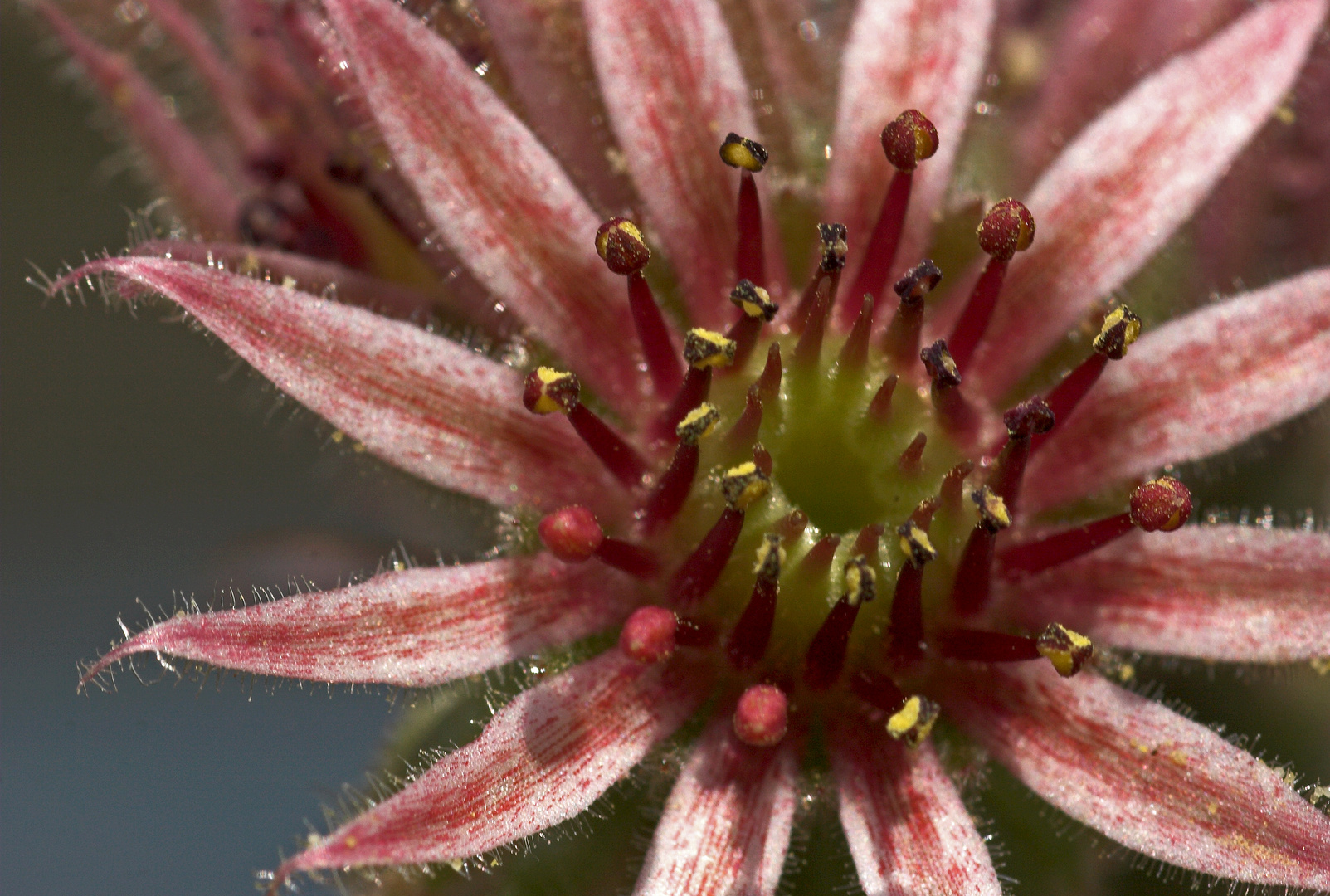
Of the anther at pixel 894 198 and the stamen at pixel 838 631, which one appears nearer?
the stamen at pixel 838 631

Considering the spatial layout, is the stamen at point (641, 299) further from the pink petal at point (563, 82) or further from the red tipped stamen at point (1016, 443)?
the red tipped stamen at point (1016, 443)

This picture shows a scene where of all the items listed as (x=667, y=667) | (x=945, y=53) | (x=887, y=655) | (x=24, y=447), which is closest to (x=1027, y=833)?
(x=887, y=655)

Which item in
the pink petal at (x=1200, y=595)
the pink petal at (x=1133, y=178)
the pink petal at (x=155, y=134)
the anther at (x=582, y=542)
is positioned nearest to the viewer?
the anther at (x=582, y=542)

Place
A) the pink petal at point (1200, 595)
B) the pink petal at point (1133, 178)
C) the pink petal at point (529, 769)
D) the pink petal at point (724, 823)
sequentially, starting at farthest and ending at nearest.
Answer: the pink petal at point (1133, 178), the pink petal at point (1200, 595), the pink petal at point (724, 823), the pink petal at point (529, 769)

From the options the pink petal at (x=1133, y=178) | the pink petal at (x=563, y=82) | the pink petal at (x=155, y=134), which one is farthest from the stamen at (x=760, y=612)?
the pink petal at (x=155, y=134)

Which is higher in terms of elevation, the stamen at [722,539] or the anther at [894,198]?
the anther at [894,198]

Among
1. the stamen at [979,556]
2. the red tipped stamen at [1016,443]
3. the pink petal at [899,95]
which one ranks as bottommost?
the stamen at [979,556]

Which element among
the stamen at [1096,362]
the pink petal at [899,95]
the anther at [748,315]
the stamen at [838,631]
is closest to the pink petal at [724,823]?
the stamen at [838,631]

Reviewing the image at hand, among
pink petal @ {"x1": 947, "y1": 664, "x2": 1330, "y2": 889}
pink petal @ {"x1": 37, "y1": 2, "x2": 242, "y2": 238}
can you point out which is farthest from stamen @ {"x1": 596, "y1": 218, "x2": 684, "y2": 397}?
pink petal @ {"x1": 37, "y1": 2, "x2": 242, "y2": 238}

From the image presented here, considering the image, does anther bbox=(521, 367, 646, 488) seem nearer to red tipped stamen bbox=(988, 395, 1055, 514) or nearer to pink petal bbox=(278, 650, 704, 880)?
pink petal bbox=(278, 650, 704, 880)
